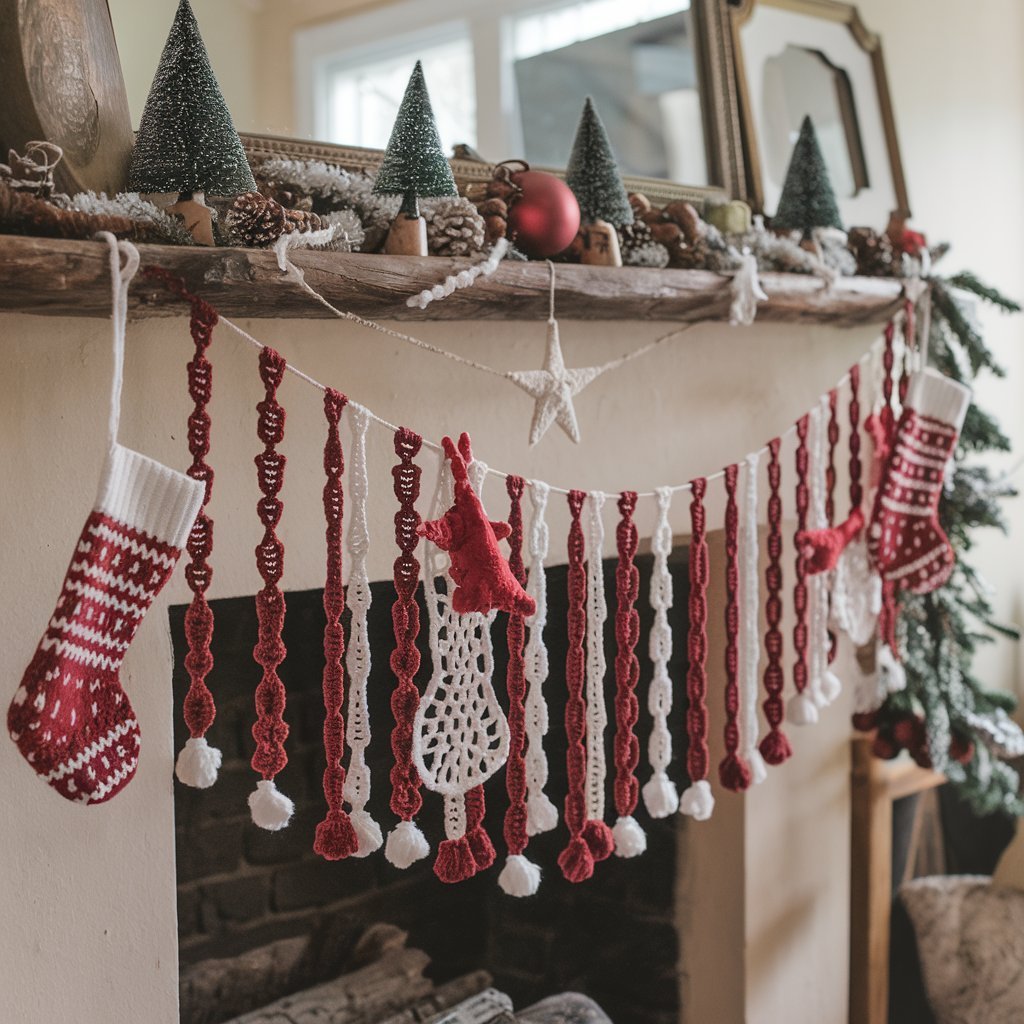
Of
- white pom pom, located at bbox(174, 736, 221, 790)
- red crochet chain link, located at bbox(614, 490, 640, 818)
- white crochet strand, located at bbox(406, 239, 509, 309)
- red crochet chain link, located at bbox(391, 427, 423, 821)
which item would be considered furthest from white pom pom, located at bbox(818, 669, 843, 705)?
white pom pom, located at bbox(174, 736, 221, 790)

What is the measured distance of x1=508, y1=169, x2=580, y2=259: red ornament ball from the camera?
1.29 m

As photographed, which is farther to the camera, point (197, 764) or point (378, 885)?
point (378, 885)

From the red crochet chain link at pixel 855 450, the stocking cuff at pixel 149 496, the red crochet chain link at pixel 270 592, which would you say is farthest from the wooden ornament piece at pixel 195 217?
the red crochet chain link at pixel 855 450

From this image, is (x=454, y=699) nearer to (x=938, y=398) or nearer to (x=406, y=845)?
(x=406, y=845)

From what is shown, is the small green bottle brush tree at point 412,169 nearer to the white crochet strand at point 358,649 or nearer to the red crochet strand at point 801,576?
the white crochet strand at point 358,649

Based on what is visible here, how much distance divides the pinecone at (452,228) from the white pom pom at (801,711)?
2.66 feet

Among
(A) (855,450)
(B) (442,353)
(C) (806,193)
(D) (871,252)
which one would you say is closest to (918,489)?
(A) (855,450)

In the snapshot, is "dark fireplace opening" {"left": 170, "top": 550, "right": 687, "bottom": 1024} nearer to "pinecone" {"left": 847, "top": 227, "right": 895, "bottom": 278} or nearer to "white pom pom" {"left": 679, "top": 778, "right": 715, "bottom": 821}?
"white pom pom" {"left": 679, "top": 778, "right": 715, "bottom": 821}

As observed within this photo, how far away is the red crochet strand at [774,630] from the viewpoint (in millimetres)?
1557

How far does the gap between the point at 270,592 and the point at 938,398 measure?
1074 millimetres

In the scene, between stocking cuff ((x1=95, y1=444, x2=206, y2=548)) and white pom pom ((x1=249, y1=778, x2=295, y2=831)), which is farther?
white pom pom ((x1=249, y1=778, x2=295, y2=831))

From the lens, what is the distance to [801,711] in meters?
1.60

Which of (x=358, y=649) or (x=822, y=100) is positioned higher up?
(x=822, y=100)

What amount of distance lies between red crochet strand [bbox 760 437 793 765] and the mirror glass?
49 cm
